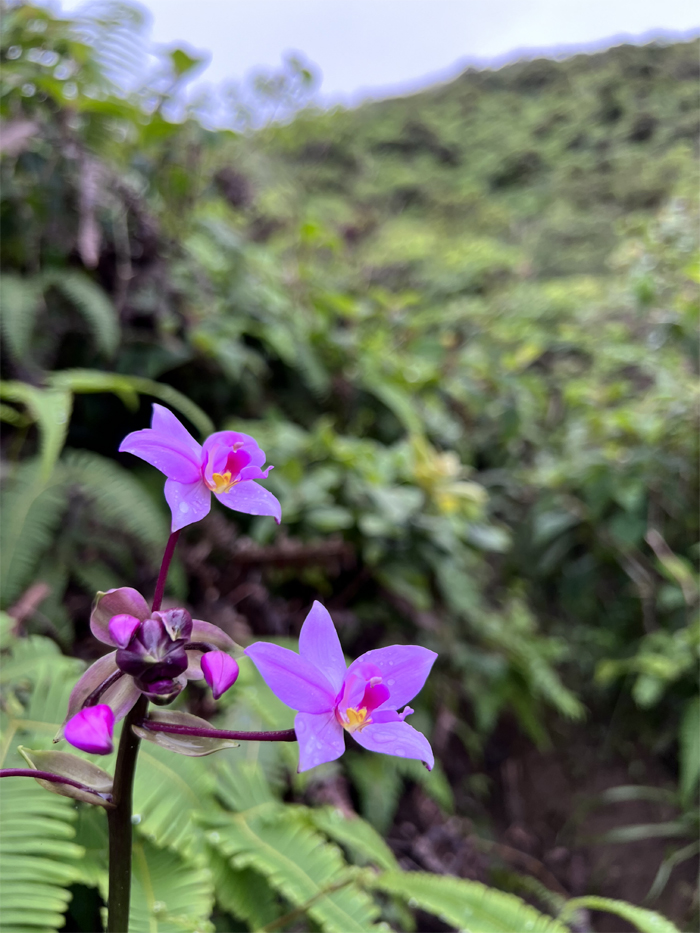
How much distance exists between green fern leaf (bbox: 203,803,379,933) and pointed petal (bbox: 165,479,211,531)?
65 centimetres

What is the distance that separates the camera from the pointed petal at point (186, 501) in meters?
0.39

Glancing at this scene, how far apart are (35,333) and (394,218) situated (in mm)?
5086

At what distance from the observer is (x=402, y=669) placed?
40cm

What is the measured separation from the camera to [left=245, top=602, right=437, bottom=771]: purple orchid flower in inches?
14.4

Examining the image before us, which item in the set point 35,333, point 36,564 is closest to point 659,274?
point 35,333

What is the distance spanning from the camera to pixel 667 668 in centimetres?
203

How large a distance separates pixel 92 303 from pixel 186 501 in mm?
1576

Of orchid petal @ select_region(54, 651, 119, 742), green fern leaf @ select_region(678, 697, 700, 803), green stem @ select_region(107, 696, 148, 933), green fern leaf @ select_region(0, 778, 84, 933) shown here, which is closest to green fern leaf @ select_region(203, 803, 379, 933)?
green fern leaf @ select_region(0, 778, 84, 933)

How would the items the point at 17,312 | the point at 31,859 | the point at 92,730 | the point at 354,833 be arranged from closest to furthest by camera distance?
the point at 92,730 < the point at 31,859 < the point at 354,833 < the point at 17,312

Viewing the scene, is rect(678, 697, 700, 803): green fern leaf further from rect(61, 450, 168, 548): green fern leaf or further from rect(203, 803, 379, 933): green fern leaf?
rect(61, 450, 168, 548): green fern leaf

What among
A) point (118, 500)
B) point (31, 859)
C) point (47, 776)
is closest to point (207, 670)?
point (47, 776)

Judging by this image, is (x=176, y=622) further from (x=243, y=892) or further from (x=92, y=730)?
(x=243, y=892)

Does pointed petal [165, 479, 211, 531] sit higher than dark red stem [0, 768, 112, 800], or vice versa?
pointed petal [165, 479, 211, 531]

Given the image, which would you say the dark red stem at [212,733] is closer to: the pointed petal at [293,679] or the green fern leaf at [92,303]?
the pointed petal at [293,679]
